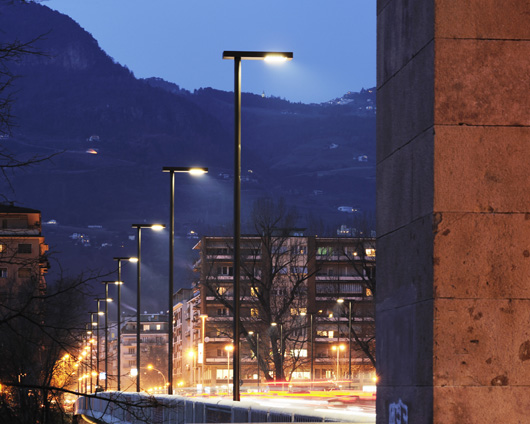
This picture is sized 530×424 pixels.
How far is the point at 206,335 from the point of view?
187 metres

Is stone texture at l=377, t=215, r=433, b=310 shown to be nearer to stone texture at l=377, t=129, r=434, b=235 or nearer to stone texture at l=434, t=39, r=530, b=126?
stone texture at l=377, t=129, r=434, b=235

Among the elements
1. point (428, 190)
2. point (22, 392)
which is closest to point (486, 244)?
point (428, 190)

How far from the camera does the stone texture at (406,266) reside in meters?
8.81

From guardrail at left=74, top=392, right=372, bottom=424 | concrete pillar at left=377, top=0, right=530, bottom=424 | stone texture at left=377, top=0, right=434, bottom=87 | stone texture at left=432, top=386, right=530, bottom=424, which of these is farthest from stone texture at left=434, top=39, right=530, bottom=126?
guardrail at left=74, top=392, right=372, bottom=424

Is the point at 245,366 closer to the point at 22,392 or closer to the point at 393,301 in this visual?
the point at 22,392

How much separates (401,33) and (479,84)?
1.14 m

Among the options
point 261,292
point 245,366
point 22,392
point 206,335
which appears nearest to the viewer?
point 22,392

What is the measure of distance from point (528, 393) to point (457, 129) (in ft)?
6.84

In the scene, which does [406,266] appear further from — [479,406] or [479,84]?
[479,84]

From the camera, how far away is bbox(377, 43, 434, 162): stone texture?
8.98 m

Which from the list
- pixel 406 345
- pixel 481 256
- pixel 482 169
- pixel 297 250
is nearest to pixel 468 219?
pixel 481 256

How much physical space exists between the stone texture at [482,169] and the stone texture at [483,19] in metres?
0.75

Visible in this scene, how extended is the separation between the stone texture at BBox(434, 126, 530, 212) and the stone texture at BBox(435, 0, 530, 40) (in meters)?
0.75

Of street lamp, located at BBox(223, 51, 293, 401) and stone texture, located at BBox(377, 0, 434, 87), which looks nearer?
stone texture, located at BBox(377, 0, 434, 87)
